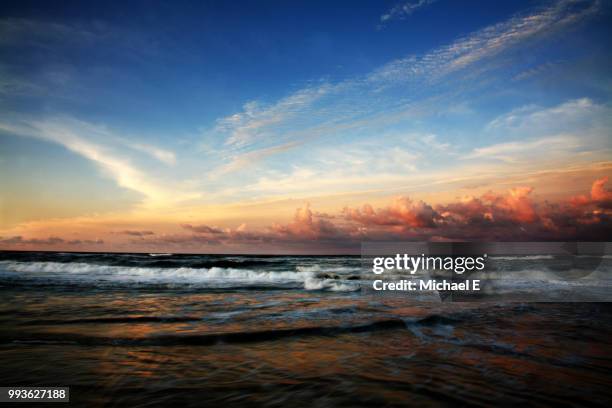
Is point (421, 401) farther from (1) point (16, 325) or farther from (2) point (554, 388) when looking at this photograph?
(1) point (16, 325)

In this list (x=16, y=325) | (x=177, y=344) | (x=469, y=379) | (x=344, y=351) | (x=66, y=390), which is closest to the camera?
(x=66, y=390)

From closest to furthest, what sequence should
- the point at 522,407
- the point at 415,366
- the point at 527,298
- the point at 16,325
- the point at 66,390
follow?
the point at 522,407 < the point at 66,390 < the point at 415,366 < the point at 16,325 < the point at 527,298

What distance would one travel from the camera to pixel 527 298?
41.0ft

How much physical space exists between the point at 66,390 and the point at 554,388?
18.5 feet

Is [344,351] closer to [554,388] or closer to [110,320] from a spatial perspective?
[554,388]

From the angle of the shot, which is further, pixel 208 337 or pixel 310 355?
pixel 208 337

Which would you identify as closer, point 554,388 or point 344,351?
point 554,388

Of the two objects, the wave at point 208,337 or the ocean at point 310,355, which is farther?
the wave at point 208,337

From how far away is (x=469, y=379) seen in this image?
13.9ft

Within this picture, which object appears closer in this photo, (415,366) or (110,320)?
(415,366)


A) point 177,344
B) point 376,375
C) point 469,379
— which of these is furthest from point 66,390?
point 469,379

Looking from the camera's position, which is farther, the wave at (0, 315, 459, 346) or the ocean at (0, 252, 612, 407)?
the wave at (0, 315, 459, 346)

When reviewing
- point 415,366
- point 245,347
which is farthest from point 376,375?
point 245,347

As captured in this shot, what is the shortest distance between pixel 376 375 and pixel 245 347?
238 centimetres
